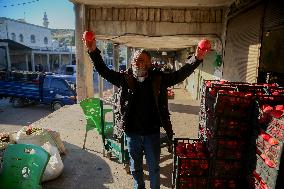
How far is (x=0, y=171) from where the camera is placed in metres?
3.41

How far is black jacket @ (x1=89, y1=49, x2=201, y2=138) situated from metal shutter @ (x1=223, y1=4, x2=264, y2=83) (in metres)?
3.25

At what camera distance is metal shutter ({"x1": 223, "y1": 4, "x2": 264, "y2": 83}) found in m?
5.88

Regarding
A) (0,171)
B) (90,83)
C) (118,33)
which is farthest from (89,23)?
(0,171)

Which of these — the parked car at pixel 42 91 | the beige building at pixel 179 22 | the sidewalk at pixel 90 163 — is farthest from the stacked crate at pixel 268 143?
the parked car at pixel 42 91

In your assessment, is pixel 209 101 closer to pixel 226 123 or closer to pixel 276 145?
pixel 226 123

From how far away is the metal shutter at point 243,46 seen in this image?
231 inches

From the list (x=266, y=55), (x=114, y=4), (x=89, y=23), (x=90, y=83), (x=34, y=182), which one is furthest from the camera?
(x=90, y=83)

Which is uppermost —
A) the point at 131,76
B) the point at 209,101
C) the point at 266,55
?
the point at 266,55

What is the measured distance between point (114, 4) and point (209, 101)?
691cm

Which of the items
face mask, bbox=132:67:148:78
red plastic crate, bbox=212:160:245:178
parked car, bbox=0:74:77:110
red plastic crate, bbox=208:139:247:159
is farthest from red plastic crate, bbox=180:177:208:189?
parked car, bbox=0:74:77:110

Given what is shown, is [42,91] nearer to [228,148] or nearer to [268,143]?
[228,148]

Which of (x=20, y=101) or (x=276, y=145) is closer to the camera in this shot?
(x=276, y=145)

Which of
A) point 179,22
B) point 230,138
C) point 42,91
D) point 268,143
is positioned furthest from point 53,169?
point 42,91

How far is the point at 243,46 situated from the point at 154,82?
457 centimetres
